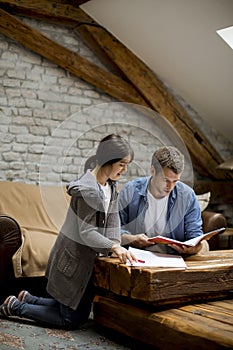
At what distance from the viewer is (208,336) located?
2.65m

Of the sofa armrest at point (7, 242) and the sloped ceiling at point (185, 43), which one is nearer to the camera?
the sofa armrest at point (7, 242)

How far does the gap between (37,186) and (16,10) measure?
5.31ft

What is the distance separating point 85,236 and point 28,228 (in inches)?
63.8

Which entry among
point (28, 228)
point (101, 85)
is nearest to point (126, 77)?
point (101, 85)

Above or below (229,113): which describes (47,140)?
below

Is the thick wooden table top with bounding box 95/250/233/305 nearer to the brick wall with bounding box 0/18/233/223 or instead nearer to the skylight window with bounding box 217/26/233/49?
the brick wall with bounding box 0/18/233/223

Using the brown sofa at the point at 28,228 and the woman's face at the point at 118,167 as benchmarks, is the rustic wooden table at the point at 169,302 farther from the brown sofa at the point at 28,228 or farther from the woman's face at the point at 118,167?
the brown sofa at the point at 28,228

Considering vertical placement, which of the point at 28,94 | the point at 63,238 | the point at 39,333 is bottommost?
the point at 39,333

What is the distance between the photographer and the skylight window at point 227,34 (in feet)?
16.6

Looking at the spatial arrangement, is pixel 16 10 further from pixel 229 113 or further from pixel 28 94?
pixel 229 113

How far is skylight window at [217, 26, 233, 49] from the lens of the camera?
5056 millimetres

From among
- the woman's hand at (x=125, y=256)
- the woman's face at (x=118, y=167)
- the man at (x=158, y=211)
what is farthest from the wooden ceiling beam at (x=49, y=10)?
the woman's hand at (x=125, y=256)

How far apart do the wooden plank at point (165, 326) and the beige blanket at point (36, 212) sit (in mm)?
981

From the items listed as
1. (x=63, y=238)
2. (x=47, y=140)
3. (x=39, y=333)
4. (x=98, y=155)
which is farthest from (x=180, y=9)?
(x=39, y=333)
